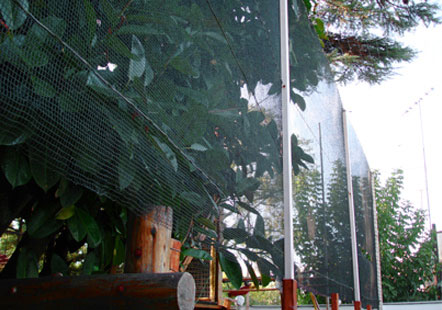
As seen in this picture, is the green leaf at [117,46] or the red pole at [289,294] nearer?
the green leaf at [117,46]

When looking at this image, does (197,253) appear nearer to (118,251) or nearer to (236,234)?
(236,234)

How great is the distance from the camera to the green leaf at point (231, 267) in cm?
172

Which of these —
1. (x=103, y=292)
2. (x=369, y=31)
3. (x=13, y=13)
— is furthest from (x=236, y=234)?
(x=369, y=31)

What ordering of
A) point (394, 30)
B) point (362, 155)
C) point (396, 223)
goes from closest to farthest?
point (362, 155) → point (394, 30) → point (396, 223)

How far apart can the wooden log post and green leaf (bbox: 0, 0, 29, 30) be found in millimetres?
655

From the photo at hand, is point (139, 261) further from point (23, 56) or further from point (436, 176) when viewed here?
point (436, 176)

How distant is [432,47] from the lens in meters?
7.21

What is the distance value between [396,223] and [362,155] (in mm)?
3256

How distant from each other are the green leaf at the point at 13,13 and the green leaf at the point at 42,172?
1.39ft

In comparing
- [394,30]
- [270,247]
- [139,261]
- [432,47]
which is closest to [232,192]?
[270,247]

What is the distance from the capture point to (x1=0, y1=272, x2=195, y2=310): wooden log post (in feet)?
3.74

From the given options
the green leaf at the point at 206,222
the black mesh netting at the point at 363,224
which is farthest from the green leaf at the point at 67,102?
the black mesh netting at the point at 363,224

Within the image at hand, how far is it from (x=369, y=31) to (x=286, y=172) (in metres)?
5.18

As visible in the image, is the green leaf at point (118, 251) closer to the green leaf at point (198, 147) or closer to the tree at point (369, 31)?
the green leaf at point (198, 147)
